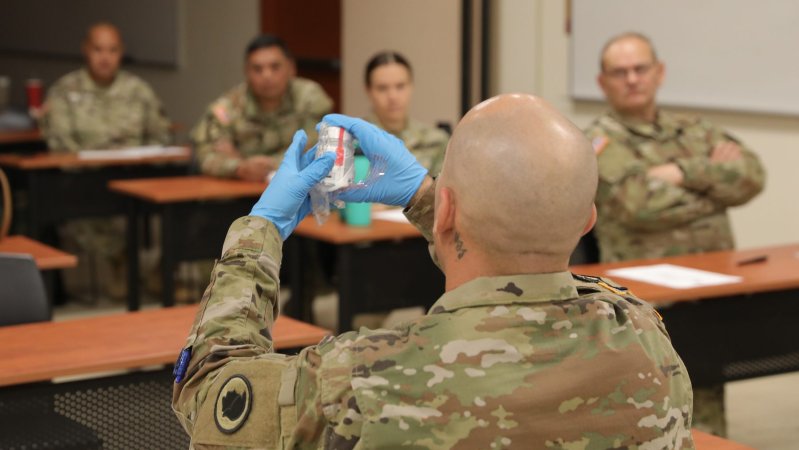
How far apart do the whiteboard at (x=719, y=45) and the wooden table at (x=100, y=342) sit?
2981 mm

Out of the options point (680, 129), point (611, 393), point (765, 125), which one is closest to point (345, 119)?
point (611, 393)

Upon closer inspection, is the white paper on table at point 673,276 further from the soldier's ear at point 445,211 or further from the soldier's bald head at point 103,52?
the soldier's bald head at point 103,52

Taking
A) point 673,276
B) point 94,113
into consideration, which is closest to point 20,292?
point 673,276

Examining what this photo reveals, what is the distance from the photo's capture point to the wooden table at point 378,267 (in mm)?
4152

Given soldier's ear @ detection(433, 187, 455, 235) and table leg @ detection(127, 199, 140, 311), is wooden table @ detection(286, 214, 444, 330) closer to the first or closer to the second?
table leg @ detection(127, 199, 140, 311)

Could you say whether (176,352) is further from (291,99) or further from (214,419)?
(291,99)

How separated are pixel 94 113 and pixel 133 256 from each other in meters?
1.38

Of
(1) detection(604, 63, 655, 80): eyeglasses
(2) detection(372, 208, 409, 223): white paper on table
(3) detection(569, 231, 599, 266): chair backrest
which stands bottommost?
(3) detection(569, 231, 599, 266): chair backrest

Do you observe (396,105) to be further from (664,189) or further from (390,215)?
(664,189)

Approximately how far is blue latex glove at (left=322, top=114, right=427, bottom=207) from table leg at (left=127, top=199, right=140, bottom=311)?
157 inches

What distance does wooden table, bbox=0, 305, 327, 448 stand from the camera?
2434 mm

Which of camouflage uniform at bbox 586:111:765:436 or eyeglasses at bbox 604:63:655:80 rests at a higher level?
eyeglasses at bbox 604:63:655:80

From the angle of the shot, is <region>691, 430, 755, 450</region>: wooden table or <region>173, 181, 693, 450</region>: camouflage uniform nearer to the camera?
<region>173, 181, 693, 450</region>: camouflage uniform

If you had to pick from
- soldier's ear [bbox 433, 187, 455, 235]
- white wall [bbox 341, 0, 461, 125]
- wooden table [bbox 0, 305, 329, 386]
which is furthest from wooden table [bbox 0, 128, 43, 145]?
soldier's ear [bbox 433, 187, 455, 235]
